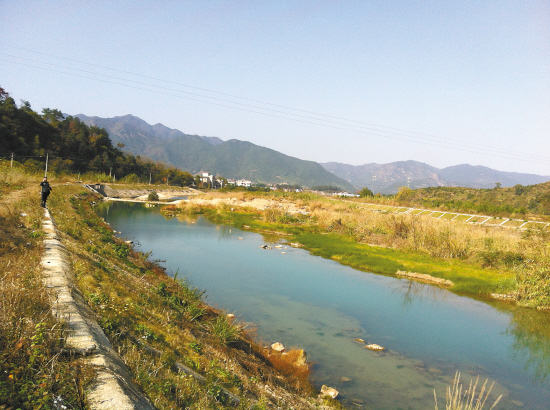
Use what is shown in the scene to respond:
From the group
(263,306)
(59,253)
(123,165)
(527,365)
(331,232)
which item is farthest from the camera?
Answer: (123,165)

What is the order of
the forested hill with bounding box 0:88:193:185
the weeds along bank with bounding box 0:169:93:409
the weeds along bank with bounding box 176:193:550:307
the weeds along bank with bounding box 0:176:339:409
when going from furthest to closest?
the forested hill with bounding box 0:88:193:185, the weeds along bank with bounding box 176:193:550:307, the weeds along bank with bounding box 0:176:339:409, the weeds along bank with bounding box 0:169:93:409

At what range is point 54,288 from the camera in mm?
6059

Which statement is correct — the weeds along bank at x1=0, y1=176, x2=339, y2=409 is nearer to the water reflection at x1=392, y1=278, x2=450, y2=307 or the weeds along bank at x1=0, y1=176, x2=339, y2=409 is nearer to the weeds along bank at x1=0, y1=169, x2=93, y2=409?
the weeds along bank at x1=0, y1=169, x2=93, y2=409

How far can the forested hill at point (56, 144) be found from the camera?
2430 inches

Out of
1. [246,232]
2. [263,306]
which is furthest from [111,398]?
[246,232]

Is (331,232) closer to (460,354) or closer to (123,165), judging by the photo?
(460,354)

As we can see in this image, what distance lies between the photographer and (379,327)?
13.7m

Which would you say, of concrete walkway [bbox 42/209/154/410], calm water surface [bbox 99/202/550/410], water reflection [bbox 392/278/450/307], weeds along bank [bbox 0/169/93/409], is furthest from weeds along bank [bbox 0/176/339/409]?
water reflection [bbox 392/278/450/307]

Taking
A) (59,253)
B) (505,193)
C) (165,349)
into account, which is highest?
(505,193)

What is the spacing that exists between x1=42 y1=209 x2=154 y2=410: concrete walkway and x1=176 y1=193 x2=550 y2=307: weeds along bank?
62.9 ft

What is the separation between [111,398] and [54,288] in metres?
3.40

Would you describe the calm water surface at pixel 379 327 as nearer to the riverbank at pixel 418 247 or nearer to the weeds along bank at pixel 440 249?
the weeds along bank at pixel 440 249

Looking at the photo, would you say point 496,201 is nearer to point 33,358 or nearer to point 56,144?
point 33,358

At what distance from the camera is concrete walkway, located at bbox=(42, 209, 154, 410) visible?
11.8ft
